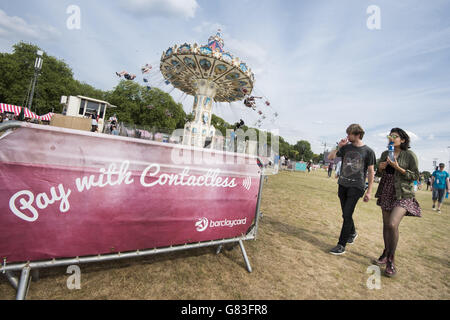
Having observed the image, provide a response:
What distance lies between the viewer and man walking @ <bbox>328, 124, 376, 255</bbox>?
13.0 feet

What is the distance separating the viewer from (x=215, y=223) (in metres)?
2.93

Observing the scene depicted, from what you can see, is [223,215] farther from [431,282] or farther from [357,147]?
[431,282]

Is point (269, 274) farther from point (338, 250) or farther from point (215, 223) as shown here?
point (338, 250)

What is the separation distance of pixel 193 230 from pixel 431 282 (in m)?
3.83

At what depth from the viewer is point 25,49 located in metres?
40.4

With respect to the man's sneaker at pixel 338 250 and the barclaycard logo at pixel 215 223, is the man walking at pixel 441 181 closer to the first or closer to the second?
the man's sneaker at pixel 338 250

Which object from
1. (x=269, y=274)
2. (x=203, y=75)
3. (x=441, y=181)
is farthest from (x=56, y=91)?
(x=441, y=181)

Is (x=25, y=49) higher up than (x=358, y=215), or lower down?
higher up

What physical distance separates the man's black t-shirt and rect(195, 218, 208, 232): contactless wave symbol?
2.87 metres

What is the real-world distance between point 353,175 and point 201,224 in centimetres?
305

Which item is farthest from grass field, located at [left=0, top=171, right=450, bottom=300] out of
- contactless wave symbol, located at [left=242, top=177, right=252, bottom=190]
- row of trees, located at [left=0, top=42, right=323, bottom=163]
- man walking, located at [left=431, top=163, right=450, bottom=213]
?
row of trees, located at [left=0, top=42, right=323, bottom=163]

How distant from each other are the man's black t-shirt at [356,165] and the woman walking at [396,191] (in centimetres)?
25

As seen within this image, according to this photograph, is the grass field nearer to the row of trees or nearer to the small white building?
the small white building
